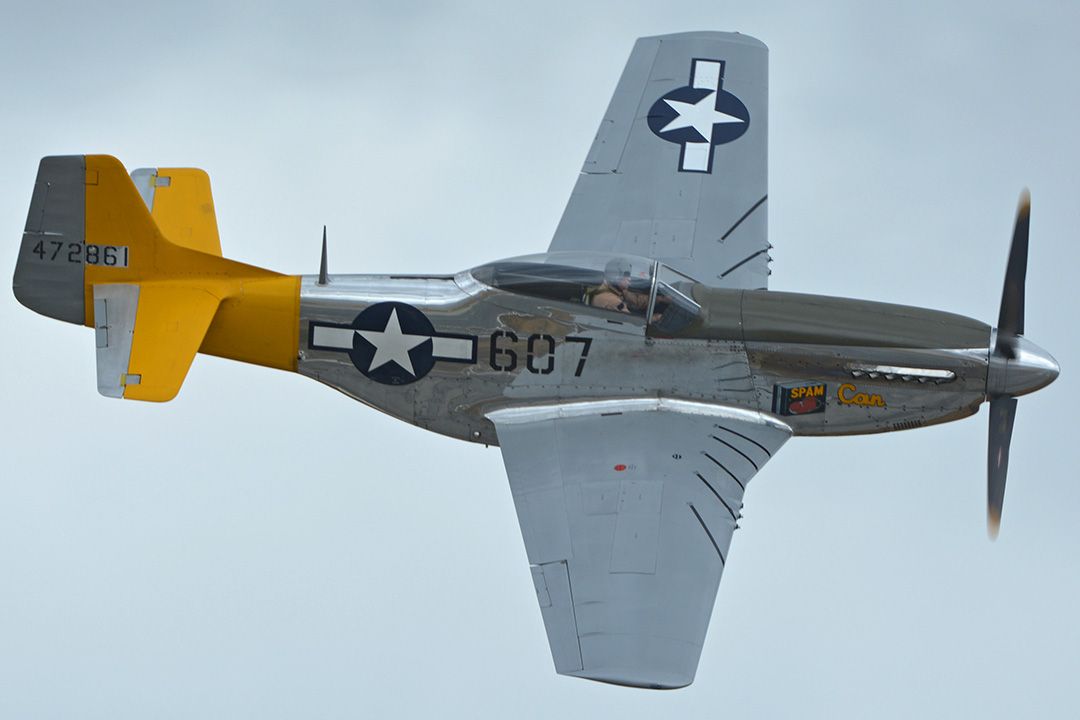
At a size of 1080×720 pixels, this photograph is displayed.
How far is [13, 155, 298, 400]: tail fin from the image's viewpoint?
17.6 metres

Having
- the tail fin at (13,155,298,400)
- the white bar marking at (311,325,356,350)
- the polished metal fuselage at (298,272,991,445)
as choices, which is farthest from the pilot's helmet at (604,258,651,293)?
the tail fin at (13,155,298,400)

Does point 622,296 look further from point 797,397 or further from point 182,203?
point 182,203

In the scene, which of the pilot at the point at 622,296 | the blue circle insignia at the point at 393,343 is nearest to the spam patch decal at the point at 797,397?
the pilot at the point at 622,296

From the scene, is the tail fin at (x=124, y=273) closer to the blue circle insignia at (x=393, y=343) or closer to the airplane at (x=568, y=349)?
the airplane at (x=568, y=349)

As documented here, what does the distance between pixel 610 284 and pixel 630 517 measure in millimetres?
2101

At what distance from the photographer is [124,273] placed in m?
17.8

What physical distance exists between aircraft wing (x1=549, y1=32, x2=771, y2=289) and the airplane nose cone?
218 centimetres

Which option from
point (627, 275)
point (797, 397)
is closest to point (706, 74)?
point (627, 275)

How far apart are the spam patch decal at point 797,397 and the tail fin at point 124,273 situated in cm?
392

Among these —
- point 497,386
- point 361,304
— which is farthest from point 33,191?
point 497,386

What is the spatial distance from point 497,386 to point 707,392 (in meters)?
1.67

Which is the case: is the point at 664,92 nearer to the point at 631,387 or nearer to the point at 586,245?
the point at 586,245

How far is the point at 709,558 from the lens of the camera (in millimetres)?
15992

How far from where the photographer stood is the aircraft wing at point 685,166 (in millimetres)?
18578
